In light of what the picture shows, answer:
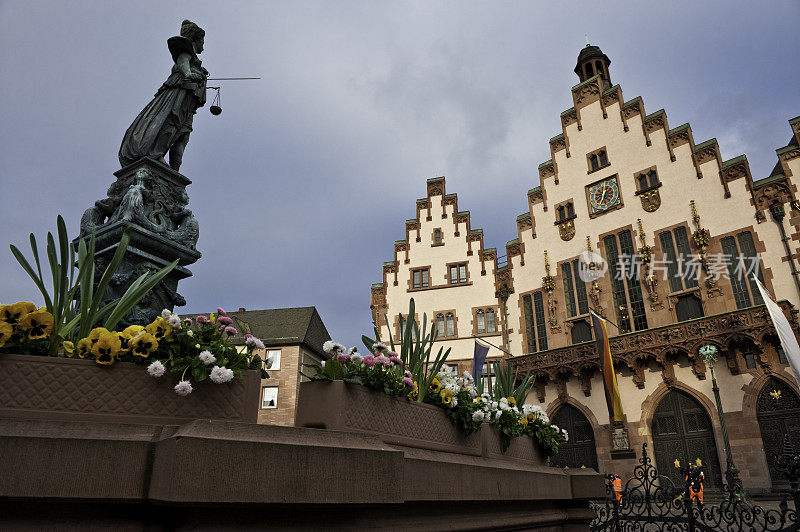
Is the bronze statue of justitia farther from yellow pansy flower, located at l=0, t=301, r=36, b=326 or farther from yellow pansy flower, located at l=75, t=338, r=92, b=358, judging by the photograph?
yellow pansy flower, located at l=75, t=338, r=92, b=358

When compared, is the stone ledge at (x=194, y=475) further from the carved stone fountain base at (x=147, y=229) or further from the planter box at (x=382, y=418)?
the carved stone fountain base at (x=147, y=229)

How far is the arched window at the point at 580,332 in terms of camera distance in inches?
1032

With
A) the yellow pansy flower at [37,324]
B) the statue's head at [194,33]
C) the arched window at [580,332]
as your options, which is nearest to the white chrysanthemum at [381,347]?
the yellow pansy flower at [37,324]

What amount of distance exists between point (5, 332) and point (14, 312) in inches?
5.2

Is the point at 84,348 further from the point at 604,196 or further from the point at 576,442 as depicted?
the point at 604,196

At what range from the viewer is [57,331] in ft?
9.81

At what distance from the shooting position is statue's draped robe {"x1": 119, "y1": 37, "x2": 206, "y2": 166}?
6.14 metres

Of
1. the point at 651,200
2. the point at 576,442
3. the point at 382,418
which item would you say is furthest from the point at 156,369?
the point at 651,200

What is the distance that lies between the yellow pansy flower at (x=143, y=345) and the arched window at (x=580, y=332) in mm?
25814

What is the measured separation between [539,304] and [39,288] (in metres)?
27.8

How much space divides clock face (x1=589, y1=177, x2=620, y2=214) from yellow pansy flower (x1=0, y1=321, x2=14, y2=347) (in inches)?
1121

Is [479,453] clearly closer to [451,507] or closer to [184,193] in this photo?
[451,507]

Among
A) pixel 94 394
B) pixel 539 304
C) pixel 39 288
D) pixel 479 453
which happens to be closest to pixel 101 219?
pixel 39 288

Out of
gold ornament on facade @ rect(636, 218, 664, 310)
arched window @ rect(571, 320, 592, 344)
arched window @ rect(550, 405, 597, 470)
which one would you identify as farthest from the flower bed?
arched window @ rect(571, 320, 592, 344)
